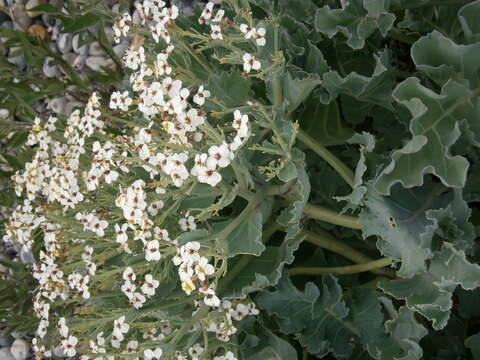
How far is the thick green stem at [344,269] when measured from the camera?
1.00 m

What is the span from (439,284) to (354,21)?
429 millimetres

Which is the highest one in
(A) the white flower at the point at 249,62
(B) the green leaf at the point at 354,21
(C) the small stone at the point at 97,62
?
(B) the green leaf at the point at 354,21

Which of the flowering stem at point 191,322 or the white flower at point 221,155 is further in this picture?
the flowering stem at point 191,322

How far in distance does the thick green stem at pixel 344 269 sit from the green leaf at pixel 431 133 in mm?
189

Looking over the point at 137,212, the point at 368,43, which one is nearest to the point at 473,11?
the point at 368,43

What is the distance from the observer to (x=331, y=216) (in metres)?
1.00

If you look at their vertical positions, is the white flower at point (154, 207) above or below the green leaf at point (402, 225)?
below

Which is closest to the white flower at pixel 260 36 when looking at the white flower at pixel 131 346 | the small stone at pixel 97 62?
the white flower at pixel 131 346

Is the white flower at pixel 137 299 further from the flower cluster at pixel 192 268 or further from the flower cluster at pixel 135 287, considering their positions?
the flower cluster at pixel 192 268

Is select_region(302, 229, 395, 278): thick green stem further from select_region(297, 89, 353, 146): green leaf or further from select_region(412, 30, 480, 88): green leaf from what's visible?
select_region(412, 30, 480, 88): green leaf

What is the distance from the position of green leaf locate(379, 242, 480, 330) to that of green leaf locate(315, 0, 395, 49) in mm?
346

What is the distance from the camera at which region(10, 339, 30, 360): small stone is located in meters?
1.94

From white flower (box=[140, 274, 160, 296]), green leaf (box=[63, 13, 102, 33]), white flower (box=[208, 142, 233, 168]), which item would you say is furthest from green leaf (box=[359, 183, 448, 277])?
green leaf (box=[63, 13, 102, 33])

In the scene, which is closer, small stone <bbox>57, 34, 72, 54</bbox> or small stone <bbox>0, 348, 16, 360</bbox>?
small stone <bbox>0, 348, 16, 360</bbox>
